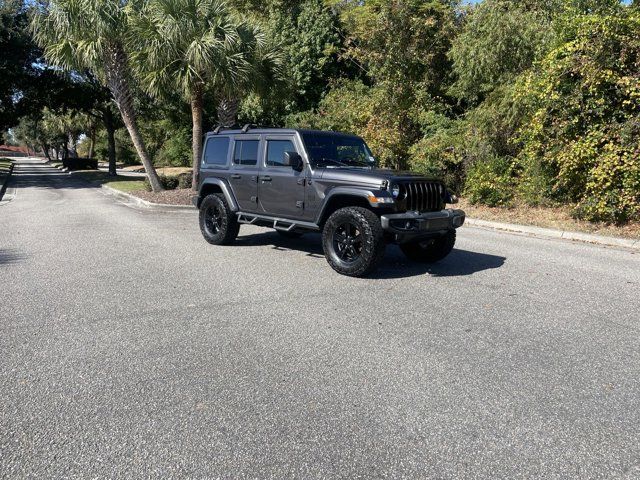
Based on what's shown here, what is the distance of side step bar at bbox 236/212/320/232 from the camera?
687 cm

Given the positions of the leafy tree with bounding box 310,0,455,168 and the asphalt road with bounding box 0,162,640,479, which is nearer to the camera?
the asphalt road with bounding box 0,162,640,479

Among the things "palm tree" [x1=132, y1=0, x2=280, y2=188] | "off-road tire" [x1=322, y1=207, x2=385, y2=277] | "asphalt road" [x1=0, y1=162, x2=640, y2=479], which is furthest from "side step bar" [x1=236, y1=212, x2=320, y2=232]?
"palm tree" [x1=132, y1=0, x2=280, y2=188]

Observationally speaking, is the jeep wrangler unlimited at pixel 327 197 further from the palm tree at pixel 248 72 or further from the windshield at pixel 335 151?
the palm tree at pixel 248 72

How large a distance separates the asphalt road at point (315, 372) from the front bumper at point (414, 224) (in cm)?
60

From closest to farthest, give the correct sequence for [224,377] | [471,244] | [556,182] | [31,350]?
[224,377] < [31,350] < [471,244] < [556,182]

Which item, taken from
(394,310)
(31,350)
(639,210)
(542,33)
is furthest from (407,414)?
(542,33)

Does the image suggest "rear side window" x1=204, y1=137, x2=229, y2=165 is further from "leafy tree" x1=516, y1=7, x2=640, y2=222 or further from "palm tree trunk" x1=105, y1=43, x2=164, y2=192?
"palm tree trunk" x1=105, y1=43, x2=164, y2=192

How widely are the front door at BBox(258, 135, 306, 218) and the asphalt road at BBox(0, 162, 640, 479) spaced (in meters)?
0.88

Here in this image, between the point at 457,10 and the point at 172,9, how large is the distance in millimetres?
11302

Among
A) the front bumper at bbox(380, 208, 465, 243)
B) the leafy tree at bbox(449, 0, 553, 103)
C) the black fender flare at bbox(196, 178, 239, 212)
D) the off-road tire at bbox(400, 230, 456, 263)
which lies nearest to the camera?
the front bumper at bbox(380, 208, 465, 243)

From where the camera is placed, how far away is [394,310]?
4980mm

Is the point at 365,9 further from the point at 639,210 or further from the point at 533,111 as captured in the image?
the point at 639,210

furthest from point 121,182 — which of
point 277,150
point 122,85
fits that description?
point 277,150

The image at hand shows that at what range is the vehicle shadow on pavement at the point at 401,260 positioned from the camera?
21.8 ft
